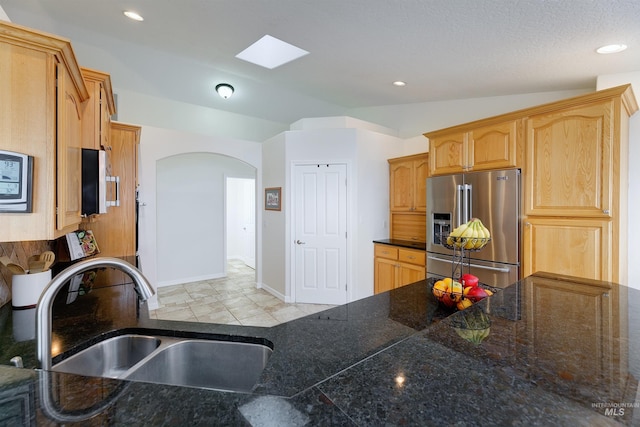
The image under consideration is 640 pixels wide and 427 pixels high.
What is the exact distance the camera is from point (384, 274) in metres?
3.94

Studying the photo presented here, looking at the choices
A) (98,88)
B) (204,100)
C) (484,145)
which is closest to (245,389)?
(98,88)

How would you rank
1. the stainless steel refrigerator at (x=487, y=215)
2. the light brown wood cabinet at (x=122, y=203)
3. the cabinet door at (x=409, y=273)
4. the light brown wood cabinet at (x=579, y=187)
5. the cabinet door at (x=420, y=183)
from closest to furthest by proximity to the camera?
the light brown wood cabinet at (x=579, y=187) → the stainless steel refrigerator at (x=487, y=215) → the light brown wood cabinet at (x=122, y=203) → the cabinet door at (x=409, y=273) → the cabinet door at (x=420, y=183)

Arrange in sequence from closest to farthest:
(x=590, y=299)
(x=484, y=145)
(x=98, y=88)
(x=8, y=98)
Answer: (x=8, y=98), (x=590, y=299), (x=98, y=88), (x=484, y=145)

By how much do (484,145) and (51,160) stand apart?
3285 millimetres

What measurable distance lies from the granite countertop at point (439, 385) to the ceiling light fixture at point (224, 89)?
399 cm

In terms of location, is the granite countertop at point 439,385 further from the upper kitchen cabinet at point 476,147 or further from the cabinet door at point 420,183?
the cabinet door at point 420,183

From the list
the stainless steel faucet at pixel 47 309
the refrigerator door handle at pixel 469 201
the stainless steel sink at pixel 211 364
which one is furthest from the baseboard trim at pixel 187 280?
the stainless steel faucet at pixel 47 309

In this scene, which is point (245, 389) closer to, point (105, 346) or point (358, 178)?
point (105, 346)

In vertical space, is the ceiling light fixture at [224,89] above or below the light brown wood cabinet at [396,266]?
above

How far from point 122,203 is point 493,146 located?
13.4 feet

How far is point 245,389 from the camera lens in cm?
114

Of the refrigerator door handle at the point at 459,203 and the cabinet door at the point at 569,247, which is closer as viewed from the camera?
the cabinet door at the point at 569,247

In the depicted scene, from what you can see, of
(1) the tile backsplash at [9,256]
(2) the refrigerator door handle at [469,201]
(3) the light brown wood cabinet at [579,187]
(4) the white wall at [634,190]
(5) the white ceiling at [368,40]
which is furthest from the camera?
(2) the refrigerator door handle at [469,201]

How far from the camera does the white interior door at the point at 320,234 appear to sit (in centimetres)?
397
